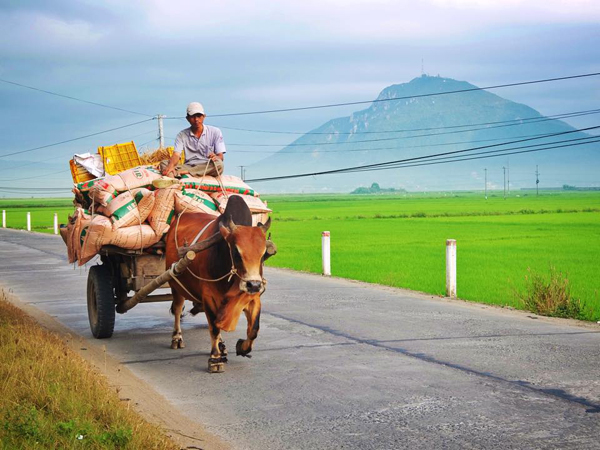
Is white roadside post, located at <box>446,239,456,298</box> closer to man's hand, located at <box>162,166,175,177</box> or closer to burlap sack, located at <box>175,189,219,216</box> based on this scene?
burlap sack, located at <box>175,189,219,216</box>

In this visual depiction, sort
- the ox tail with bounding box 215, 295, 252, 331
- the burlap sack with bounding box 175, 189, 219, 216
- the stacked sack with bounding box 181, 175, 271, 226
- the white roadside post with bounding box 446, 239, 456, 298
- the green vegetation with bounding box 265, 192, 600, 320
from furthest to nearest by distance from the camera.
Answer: the green vegetation with bounding box 265, 192, 600, 320, the white roadside post with bounding box 446, 239, 456, 298, the stacked sack with bounding box 181, 175, 271, 226, the burlap sack with bounding box 175, 189, 219, 216, the ox tail with bounding box 215, 295, 252, 331

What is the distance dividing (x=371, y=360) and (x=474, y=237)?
32.1m

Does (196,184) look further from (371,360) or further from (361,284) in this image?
(361,284)

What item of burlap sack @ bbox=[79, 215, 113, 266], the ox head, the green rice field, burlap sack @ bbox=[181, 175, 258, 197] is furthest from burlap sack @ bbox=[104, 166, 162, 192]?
the green rice field

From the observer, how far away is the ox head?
25.5ft

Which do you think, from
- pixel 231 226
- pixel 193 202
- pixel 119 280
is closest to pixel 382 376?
pixel 231 226

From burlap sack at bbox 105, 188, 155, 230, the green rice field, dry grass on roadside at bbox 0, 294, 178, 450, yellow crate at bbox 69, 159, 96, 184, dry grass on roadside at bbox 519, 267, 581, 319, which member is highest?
yellow crate at bbox 69, 159, 96, 184

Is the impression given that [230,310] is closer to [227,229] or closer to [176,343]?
[227,229]

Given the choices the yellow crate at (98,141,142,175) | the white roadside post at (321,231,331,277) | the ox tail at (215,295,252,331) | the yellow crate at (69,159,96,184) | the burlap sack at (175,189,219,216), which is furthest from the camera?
the white roadside post at (321,231,331,277)

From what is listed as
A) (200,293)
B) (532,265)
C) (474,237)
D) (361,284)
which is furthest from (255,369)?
(474,237)

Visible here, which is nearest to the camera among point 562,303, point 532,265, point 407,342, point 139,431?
point 139,431

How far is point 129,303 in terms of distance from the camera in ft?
34.7

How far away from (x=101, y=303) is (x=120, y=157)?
3.06m

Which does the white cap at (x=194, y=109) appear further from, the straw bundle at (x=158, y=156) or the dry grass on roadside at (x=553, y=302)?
the dry grass on roadside at (x=553, y=302)
